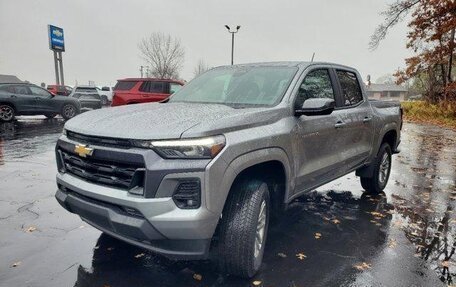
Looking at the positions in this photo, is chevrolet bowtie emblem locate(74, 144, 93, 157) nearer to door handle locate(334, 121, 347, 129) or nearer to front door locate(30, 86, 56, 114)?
door handle locate(334, 121, 347, 129)

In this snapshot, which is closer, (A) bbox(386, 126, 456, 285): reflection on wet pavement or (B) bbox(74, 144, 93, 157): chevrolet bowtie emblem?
(B) bbox(74, 144, 93, 157): chevrolet bowtie emblem

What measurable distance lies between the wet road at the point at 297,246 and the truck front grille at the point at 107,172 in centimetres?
91

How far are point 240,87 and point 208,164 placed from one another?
5.29 ft

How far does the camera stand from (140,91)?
12.6 m

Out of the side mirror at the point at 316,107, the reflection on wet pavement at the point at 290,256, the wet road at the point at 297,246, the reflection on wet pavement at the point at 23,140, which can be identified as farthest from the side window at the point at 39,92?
the side mirror at the point at 316,107

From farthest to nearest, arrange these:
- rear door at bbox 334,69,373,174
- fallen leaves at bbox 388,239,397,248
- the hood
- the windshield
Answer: rear door at bbox 334,69,373,174
fallen leaves at bbox 388,239,397,248
the windshield
the hood

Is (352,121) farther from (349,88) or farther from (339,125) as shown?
(349,88)

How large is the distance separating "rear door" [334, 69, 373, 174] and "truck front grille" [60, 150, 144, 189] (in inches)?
101

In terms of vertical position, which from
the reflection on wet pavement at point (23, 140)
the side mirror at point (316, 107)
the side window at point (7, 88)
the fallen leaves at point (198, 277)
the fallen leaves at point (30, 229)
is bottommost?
the reflection on wet pavement at point (23, 140)

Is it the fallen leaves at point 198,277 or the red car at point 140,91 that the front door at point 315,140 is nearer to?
the fallen leaves at point 198,277

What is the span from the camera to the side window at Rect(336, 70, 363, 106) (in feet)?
14.6

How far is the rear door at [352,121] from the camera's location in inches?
165

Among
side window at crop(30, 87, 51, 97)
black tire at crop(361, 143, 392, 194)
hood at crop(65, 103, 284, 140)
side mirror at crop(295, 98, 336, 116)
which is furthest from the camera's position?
side window at crop(30, 87, 51, 97)

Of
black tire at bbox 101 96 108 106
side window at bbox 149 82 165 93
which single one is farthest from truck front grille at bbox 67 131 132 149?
black tire at bbox 101 96 108 106
